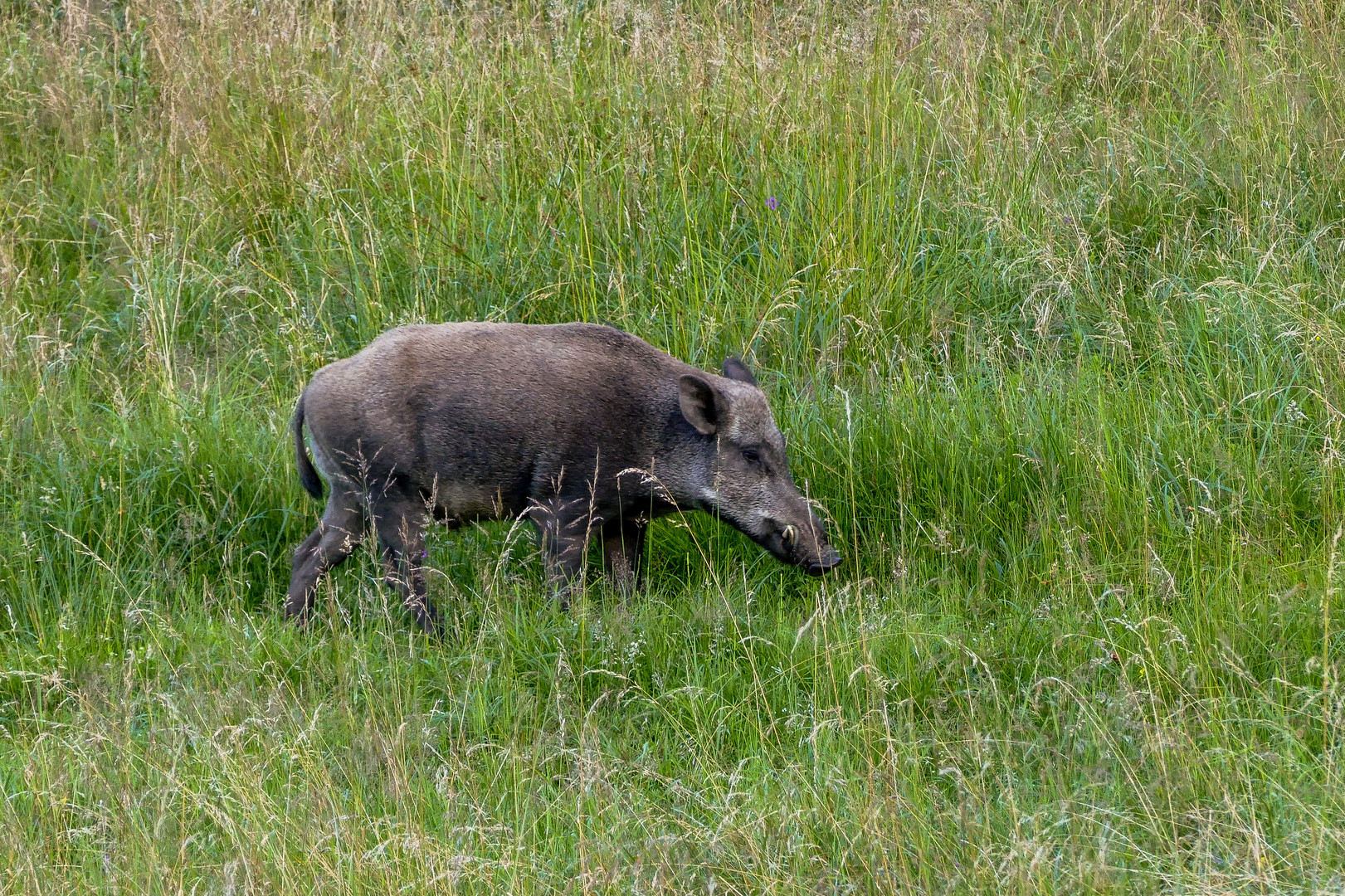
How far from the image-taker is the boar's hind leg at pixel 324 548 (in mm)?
5652

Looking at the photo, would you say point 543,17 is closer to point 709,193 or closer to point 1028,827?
point 709,193

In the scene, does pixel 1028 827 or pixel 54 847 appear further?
pixel 54 847

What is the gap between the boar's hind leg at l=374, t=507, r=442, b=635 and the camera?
5.25 m

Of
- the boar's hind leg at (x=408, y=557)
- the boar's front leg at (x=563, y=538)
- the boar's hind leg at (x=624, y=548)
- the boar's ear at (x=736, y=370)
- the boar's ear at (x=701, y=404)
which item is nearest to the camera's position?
the boar's hind leg at (x=408, y=557)

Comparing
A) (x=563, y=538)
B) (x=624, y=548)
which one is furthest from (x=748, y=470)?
(x=563, y=538)

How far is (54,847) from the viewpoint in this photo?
12.5ft

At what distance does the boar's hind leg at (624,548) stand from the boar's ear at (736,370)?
72cm

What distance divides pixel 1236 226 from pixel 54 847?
5559 millimetres

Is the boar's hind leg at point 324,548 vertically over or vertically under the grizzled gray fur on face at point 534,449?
under

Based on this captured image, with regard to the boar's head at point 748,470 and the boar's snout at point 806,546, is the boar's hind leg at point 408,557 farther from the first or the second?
the boar's snout at point 806,546

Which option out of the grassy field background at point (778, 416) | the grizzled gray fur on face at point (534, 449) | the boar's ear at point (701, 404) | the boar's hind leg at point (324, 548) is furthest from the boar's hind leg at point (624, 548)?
the boar's hind leg at point (324, 548)

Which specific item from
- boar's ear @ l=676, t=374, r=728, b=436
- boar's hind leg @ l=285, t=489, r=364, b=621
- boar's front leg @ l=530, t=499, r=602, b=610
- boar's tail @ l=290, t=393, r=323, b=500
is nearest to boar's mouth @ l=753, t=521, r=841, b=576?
boar's ear @ l=676, t=374, r=728, b=436

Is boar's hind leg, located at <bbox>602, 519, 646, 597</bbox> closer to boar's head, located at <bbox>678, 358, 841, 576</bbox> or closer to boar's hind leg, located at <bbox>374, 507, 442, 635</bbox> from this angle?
boar's head, located at <bbox>678, 358, 841, 576</bbox>

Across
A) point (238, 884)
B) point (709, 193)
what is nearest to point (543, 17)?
point (709, 193)
